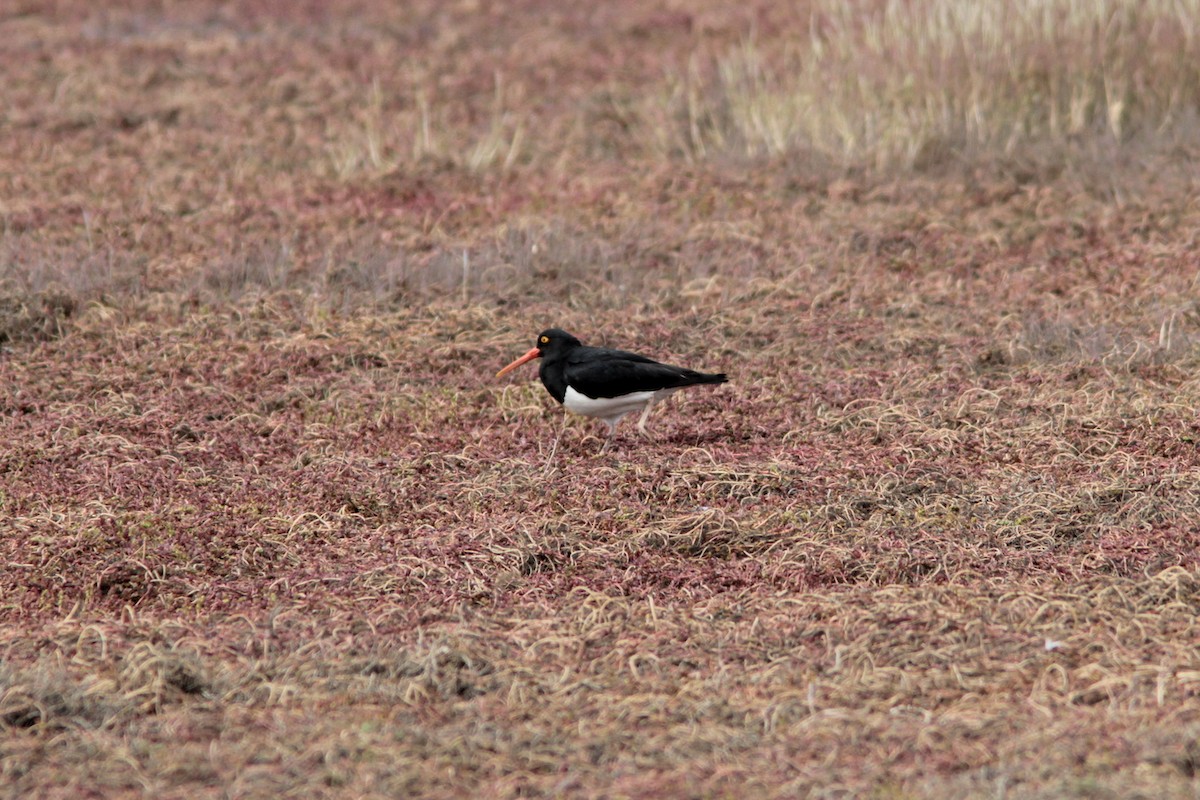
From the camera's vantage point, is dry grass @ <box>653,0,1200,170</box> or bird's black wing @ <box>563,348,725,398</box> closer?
bird's black wing @ <box>563,348,725,398</box>

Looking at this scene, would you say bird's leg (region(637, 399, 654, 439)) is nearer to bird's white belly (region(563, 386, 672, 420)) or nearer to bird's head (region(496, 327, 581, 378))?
bird's white belly (region(563, 386, 672, 420))

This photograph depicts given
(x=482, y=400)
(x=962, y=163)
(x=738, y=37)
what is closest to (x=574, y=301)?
(x=482, y=400)

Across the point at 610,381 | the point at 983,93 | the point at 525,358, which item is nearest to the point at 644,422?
the point at 610,381

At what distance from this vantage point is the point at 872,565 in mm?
6840

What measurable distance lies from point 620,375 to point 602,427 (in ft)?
2.55

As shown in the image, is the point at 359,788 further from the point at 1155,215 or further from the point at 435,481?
the point at 1155,215

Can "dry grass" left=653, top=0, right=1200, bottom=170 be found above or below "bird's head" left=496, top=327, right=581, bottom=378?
above

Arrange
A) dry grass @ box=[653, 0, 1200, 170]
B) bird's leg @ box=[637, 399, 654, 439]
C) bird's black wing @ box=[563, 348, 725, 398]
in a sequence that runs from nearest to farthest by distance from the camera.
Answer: bird's black wing @ box=[563, 348, 725, 398]
bird's leg @ box=[637, 399, 654, 439]
dry grass @ box=[653, 0, 1200, 170]

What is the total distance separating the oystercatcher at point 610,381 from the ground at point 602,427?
27 cm

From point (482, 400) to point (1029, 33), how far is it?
316 inches

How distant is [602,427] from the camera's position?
30.6 ft

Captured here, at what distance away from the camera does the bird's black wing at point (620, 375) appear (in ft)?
28.3

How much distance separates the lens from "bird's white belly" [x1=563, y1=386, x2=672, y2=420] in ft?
28.5

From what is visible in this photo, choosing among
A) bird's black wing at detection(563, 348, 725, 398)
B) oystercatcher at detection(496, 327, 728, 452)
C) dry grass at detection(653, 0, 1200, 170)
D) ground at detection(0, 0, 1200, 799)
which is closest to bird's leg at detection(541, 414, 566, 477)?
ground at detection(0, 0, 1200, 799)
